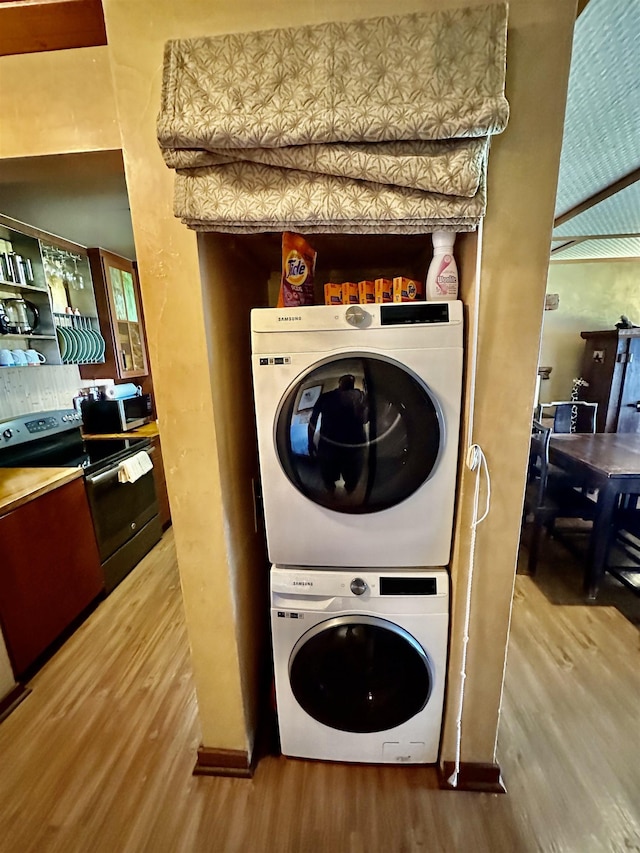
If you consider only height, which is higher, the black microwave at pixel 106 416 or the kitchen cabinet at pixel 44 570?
the black microwave at pixel 106 416

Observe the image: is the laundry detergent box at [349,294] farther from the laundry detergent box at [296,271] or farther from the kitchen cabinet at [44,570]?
the kitchen cabinet at [44,570]

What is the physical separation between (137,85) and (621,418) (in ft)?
18.3

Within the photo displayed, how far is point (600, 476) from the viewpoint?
2100 millimetres

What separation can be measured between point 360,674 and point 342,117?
1.59 m

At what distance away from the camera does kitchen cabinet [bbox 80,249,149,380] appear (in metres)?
2.95

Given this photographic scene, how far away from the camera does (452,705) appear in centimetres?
127

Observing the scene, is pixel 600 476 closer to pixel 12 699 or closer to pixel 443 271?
pixel 443 271

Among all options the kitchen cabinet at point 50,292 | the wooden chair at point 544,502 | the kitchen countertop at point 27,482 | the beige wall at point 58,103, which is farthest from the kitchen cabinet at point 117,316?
the wooden chair at point 544,502

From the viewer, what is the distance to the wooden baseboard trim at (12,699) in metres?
1.66

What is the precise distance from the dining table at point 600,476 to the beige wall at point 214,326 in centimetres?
141

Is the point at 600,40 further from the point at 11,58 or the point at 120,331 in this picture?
the point at 120,331

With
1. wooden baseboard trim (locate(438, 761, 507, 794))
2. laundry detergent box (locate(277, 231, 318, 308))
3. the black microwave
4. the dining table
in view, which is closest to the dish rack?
the black microwave

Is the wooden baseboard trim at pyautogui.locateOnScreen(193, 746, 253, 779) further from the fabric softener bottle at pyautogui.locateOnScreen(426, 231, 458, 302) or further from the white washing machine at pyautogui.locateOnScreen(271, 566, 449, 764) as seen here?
the fabric softener bottle at pyautogui.locateOnScreen(426, 231, 458, 302)

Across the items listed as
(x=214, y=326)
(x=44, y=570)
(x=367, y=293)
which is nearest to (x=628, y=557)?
(x=367, y=293)
